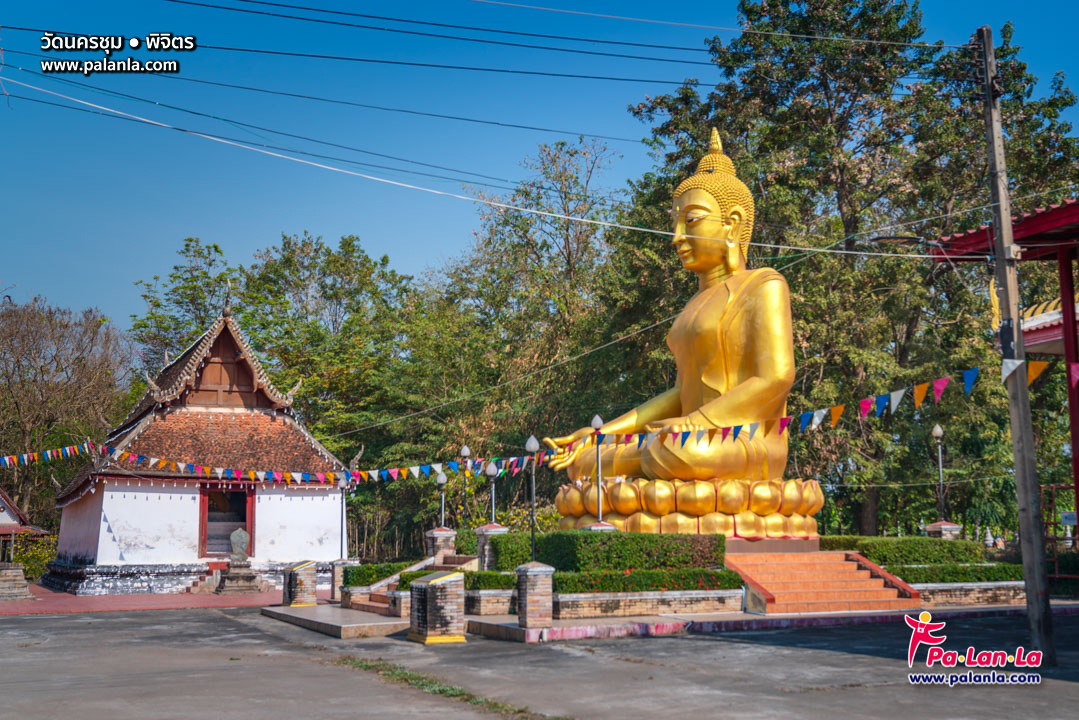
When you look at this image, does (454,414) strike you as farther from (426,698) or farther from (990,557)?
(426,698)

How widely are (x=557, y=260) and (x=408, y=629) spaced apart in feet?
88.6

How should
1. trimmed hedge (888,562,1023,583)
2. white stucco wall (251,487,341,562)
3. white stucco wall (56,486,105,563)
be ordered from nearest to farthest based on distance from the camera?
1. trimmed hedge (888,562,1023,583)
2. white stucco wall (56,486,105,563)
3. white stucco wall (251,487,341,562)

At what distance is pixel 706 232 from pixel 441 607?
10829 mm

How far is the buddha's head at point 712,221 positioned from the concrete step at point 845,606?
7518 mm

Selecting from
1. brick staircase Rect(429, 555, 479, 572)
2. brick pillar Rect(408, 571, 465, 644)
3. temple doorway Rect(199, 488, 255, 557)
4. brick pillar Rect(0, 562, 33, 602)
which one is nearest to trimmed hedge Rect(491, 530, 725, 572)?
brick pillar Rect(408, 571, 465, 644)

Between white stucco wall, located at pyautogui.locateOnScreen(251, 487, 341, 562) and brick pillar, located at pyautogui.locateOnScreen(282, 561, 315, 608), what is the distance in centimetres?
849

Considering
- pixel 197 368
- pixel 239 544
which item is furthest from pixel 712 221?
pixel 197 368

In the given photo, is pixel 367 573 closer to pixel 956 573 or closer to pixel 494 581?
pixel 494 581

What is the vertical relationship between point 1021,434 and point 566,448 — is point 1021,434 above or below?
below

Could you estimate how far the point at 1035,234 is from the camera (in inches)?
570

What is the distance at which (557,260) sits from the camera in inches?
1602

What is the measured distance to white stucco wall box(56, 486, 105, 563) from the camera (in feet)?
88.6

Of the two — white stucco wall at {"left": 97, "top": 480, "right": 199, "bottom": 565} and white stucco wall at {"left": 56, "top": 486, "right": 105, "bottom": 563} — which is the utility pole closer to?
white stucco wall at {"left": 97, "top": 480, "right": 199, "bottom": 565}

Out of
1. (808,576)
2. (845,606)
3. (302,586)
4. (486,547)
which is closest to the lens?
(845,606)
